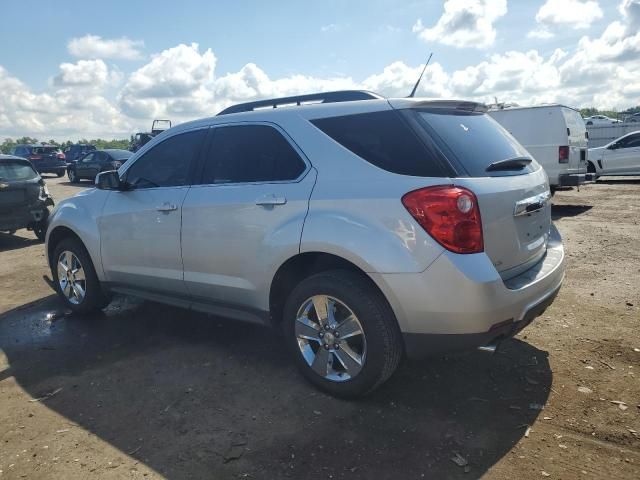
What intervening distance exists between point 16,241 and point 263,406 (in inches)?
349

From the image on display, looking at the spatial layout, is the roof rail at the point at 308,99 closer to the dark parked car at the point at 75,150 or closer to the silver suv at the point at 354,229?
the silver suv at the point at 354,229

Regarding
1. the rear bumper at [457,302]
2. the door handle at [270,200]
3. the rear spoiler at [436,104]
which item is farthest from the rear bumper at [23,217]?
the rear bumper at [457,302]

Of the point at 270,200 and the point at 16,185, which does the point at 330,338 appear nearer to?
the point at 270,200

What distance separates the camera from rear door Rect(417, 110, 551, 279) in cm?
287

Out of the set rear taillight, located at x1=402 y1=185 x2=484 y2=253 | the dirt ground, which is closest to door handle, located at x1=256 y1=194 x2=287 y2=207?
rear taillight, located at x1=402 y1=185 x2=484 y2=253

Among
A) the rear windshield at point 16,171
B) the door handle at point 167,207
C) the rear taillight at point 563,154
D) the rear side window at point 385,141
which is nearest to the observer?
the rear side window at point 385,141

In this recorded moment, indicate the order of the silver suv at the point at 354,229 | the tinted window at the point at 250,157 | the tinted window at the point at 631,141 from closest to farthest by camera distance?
the silver suv at the point at 354,229 < the tinted window at the point at 250,157 < the tinted window at the point at 631,141

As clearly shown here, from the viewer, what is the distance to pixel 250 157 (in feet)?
12.1

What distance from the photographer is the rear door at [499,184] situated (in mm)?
2867

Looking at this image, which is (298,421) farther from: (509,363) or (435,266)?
(509,363)

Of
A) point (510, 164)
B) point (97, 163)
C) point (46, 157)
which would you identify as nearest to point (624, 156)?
point (510, 164)

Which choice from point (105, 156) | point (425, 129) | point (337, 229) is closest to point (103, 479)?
point (337, 229)

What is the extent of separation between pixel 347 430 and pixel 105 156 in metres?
21.2

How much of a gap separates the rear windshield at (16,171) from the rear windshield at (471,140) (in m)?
8.63
